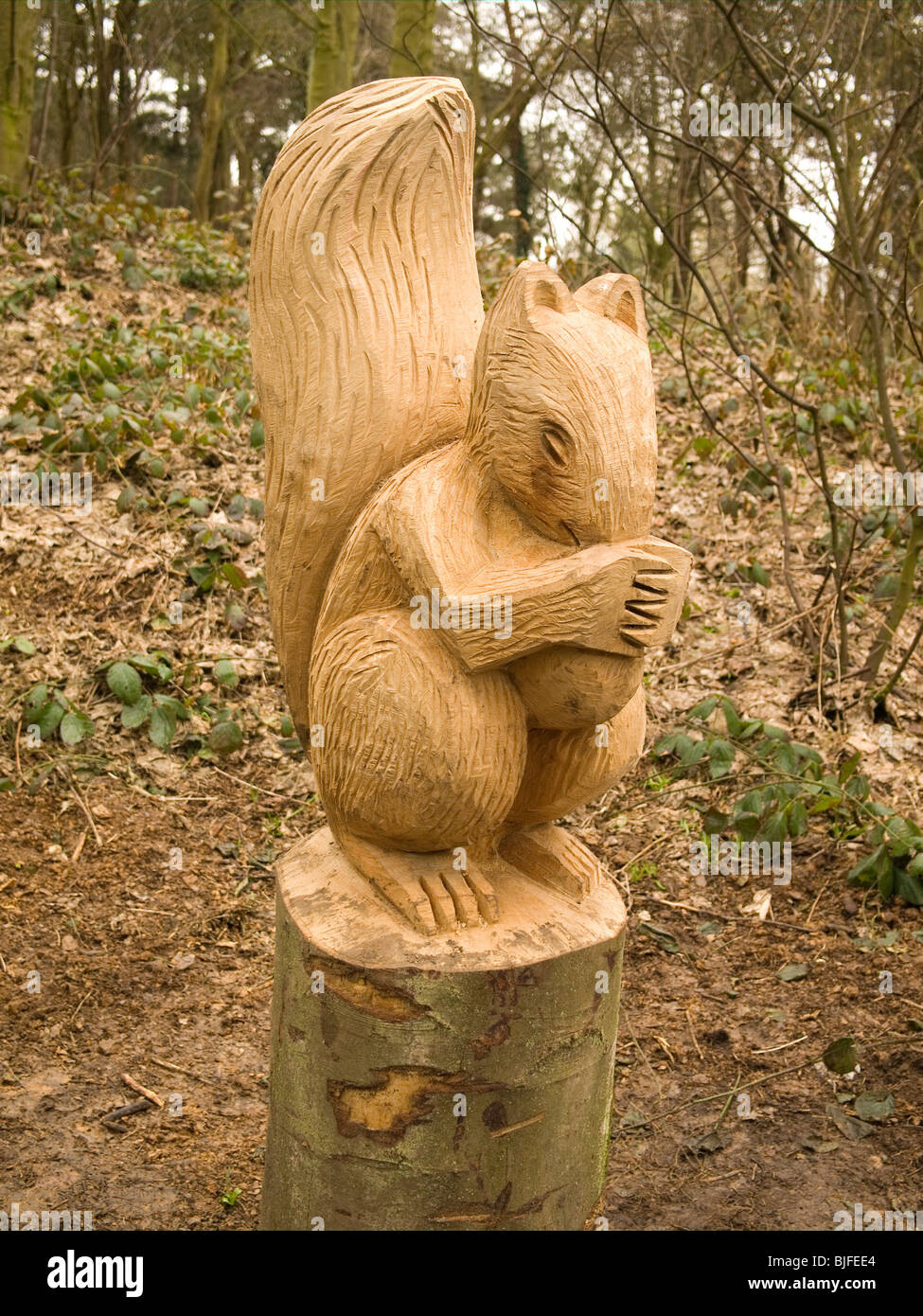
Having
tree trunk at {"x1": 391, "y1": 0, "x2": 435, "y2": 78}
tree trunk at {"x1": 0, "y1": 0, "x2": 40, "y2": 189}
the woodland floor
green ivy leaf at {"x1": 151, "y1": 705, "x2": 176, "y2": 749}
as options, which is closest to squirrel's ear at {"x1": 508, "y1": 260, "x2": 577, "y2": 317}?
the woodland floor

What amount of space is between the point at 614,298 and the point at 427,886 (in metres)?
1.08

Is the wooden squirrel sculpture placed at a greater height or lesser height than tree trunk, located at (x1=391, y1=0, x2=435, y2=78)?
lesser

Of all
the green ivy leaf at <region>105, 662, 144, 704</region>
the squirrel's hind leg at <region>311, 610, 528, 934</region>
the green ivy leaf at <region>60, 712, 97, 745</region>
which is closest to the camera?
the squirrel's hind leg at <region>311, 610, 528, 934</region>

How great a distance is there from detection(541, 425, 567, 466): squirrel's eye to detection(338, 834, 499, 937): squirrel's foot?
29.9 inches

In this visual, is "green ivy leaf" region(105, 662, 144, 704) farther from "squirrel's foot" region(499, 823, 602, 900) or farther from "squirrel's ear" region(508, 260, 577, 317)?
"squirrel's ear" region(508, 260, 577, 317)

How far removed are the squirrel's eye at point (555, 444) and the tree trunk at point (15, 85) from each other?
6.61 m

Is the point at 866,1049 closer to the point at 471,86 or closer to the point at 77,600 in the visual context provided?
the point at 77,600

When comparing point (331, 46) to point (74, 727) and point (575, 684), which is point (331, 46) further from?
point (575, 684)

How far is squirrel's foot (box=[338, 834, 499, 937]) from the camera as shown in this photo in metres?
2.19

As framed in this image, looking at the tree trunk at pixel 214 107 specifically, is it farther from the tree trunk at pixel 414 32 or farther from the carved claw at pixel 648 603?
the carved claw at pixel 648 603

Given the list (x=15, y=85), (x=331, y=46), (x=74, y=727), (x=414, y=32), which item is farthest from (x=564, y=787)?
(x=15, y=85)

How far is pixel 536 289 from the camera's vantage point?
203cm

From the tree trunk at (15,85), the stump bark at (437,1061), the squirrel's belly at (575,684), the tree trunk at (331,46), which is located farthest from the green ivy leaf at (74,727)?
the tree trunk at (15,85)

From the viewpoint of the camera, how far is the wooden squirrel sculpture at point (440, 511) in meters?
2.00
